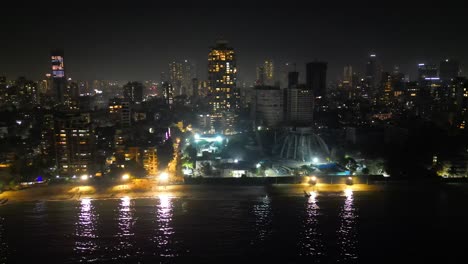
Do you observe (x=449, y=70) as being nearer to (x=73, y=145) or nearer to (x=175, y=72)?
(x=175, y=72)

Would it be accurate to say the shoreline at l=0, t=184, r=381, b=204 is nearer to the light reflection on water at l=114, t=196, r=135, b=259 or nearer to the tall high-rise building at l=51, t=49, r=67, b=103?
the light reflection on water at l=114, t=196, r=135, b=259

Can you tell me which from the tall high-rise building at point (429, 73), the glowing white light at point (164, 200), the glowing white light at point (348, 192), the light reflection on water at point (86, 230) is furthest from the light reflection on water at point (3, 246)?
the tall high-rise building at point (429, 73)

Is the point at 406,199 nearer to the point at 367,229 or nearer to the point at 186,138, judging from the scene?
the point at 367,229

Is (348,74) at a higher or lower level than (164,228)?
higher

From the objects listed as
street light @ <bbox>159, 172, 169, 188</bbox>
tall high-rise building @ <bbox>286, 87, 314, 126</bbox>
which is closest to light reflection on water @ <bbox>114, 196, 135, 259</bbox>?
street light @ <bbox>159, 172, 169, 188</bbox>

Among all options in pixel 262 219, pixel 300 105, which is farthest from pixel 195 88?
pixel 262 219

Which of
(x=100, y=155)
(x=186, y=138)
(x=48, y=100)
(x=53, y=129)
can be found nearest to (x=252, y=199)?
(x=100, y=155)

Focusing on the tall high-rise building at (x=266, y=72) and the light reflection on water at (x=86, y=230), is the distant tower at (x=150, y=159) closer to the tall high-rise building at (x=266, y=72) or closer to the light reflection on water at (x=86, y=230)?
the light reflection on water at (x=86, y=230)
